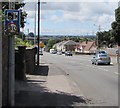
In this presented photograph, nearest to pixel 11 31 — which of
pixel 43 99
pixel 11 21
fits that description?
pixel 11 21

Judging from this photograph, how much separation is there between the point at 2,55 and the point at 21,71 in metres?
5.31

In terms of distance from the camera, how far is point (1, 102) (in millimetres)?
8406

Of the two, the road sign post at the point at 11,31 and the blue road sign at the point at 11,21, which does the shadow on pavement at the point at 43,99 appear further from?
the blue road sign at the point at 11,21

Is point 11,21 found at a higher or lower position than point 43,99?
higher

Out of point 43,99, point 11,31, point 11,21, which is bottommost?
point 43,99

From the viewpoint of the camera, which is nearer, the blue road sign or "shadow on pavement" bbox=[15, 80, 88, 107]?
the blue road sign

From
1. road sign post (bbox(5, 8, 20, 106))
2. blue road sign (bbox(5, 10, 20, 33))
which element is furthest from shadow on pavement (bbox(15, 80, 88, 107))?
blue road sign (bbox(5, 10, 20, 33))

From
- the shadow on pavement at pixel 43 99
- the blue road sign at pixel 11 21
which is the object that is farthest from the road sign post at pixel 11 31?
the shadow on pavement at pixel 43 99

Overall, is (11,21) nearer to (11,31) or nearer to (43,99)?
(11,31)

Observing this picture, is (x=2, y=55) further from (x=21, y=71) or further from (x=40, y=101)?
(x=21, y=71)

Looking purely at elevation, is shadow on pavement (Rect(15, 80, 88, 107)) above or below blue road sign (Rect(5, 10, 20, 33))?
below

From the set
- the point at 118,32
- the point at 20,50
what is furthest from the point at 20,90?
the point at 118,32

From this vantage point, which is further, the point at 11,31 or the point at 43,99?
the point at 43,99

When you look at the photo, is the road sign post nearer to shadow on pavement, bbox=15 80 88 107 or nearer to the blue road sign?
the blue road sign
